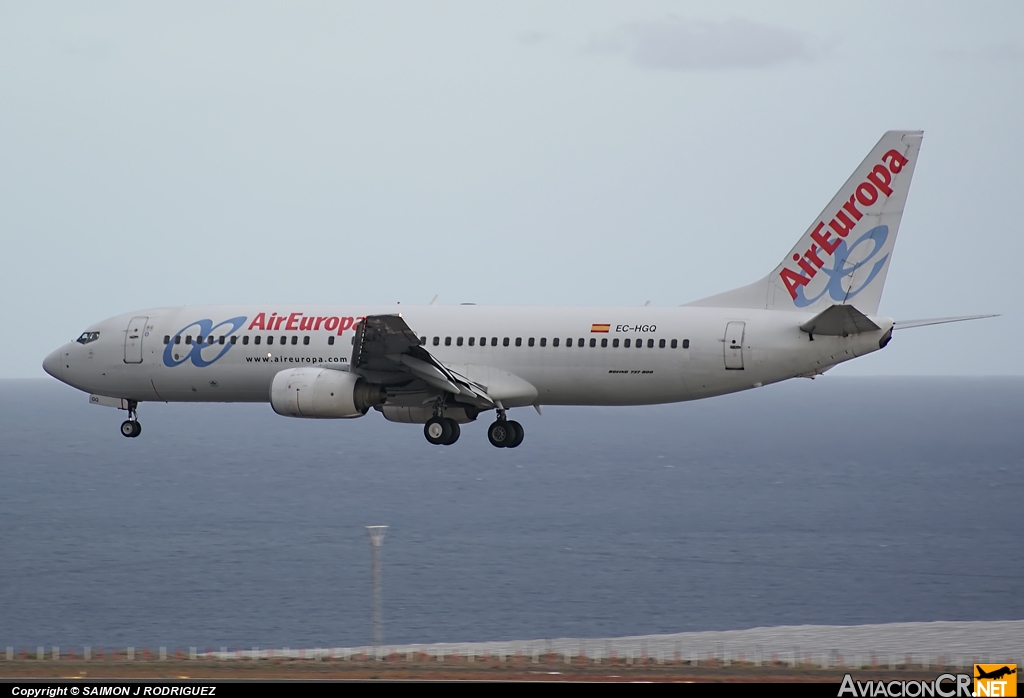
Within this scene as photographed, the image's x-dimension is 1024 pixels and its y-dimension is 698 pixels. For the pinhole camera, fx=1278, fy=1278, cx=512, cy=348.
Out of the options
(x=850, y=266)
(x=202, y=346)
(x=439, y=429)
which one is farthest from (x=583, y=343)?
(x=202, y=346)

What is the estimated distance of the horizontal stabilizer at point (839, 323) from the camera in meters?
37.4

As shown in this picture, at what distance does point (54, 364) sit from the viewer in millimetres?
49094

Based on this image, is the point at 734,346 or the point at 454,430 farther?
the point at 454,430

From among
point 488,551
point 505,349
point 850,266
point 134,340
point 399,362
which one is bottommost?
point 399,362

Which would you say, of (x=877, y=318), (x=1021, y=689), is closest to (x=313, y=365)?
(x=877, y=318)

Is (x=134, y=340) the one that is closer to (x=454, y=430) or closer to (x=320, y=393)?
(x=320, y=393)

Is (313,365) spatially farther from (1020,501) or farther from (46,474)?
(46,474)

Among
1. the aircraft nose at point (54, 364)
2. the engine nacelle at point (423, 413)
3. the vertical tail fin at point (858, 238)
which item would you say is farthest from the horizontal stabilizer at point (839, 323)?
the aircraft nose at point (54, 364)

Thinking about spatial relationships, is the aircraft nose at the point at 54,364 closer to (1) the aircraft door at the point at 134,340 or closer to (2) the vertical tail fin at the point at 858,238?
(1) the aircraft door at the point at 134,340

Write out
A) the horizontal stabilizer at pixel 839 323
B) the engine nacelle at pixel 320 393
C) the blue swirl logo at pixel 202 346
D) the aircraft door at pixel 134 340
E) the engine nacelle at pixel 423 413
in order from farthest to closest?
the aircraft door at pixel 134 340, the blue swirl logo at pixel 202 346, the engine nacelle at pixel 423 413, the engine nacelle at pixel 320 393, the horizontal stabilizer at pixel 839 323

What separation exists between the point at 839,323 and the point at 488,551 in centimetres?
6598

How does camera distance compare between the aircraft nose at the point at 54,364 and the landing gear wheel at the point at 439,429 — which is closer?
the landing gear wheel at the point at 439,429

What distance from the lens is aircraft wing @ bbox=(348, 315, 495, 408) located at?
3956 cm

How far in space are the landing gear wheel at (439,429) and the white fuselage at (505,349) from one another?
6.70 ft
